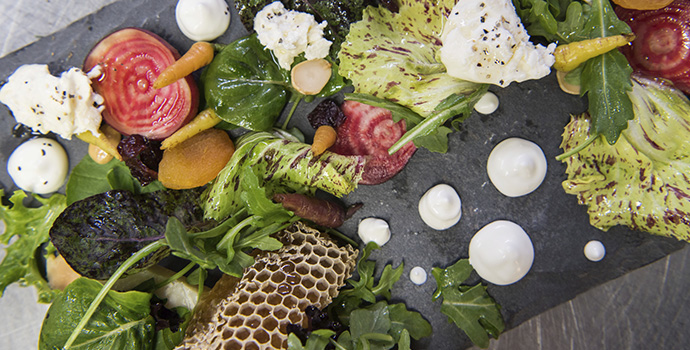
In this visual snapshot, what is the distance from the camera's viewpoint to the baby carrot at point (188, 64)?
141 centimetres

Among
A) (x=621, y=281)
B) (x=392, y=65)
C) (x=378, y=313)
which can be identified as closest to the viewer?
(x=392, y=65)

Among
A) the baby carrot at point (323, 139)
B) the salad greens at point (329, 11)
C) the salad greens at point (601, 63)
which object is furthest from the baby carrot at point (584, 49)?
the baby carrot at point (323, 139)

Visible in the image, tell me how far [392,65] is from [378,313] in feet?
2.79

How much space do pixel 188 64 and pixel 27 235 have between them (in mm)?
940

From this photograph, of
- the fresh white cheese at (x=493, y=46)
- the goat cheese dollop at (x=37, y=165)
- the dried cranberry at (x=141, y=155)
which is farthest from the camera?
the goat cheese dollop at (x=37, y=165)

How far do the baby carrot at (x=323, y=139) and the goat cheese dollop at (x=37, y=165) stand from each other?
99cm

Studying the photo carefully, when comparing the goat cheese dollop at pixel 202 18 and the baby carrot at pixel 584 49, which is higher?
the goat cheese dollop at pixel 202 18

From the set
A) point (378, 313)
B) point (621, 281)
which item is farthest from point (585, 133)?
point (378, 313)

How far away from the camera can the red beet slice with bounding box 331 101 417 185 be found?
153 centimetres

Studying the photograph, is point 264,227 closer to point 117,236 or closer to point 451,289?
point 117,236

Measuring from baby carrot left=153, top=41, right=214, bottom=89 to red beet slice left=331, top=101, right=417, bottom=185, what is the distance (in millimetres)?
519

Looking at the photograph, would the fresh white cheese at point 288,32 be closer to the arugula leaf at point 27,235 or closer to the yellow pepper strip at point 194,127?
the yellow pepper strip at point 194,127

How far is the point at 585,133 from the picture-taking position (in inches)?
57.2

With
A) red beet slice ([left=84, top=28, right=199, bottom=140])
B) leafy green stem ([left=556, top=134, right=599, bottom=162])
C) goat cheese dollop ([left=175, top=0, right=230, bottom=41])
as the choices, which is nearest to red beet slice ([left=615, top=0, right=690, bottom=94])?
leafy green stem ([left=556, top=134, right=599, bottom=162])
